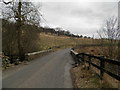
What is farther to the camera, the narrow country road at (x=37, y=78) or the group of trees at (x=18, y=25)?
the group of trees at (x=18, y=25)

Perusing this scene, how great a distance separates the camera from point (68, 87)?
8.64 m

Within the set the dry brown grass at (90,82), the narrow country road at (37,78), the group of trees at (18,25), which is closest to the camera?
the dry brown grass at (90,82)

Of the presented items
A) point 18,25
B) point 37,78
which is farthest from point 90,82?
point 18,25

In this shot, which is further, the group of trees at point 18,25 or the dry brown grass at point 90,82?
the group of trees at point 18,25

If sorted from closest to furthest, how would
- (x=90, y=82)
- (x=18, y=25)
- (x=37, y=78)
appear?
1. (x=90, y=82)
2. (x=37, y=78)
3. (x=18, y=25)

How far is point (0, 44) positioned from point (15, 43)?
3.13 meters

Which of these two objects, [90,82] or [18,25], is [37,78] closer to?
[90,82]

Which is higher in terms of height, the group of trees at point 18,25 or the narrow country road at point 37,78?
the group of trees at point 18,25

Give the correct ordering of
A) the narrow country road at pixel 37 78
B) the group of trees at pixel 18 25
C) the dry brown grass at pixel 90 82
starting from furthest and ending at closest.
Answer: the group of trees at pixel 18 25, the narrow country road at pixel 37 78, the dry brown grass at pixel 90 82

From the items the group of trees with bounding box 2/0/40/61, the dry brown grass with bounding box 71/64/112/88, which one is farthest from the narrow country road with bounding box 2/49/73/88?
the group of trees with bounding box 2/0/40/61

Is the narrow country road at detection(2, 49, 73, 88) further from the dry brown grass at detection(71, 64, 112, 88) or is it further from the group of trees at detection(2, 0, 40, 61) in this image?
the group of trees at detection(2, 0, 40, 61)

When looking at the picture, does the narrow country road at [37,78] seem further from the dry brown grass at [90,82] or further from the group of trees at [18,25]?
the group of trees at [18,25]

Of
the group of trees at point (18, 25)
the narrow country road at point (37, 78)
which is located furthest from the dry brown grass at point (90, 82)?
the group of trees at point (18, 25)

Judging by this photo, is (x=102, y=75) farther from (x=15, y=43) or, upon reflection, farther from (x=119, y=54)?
(x=15, y=43)
